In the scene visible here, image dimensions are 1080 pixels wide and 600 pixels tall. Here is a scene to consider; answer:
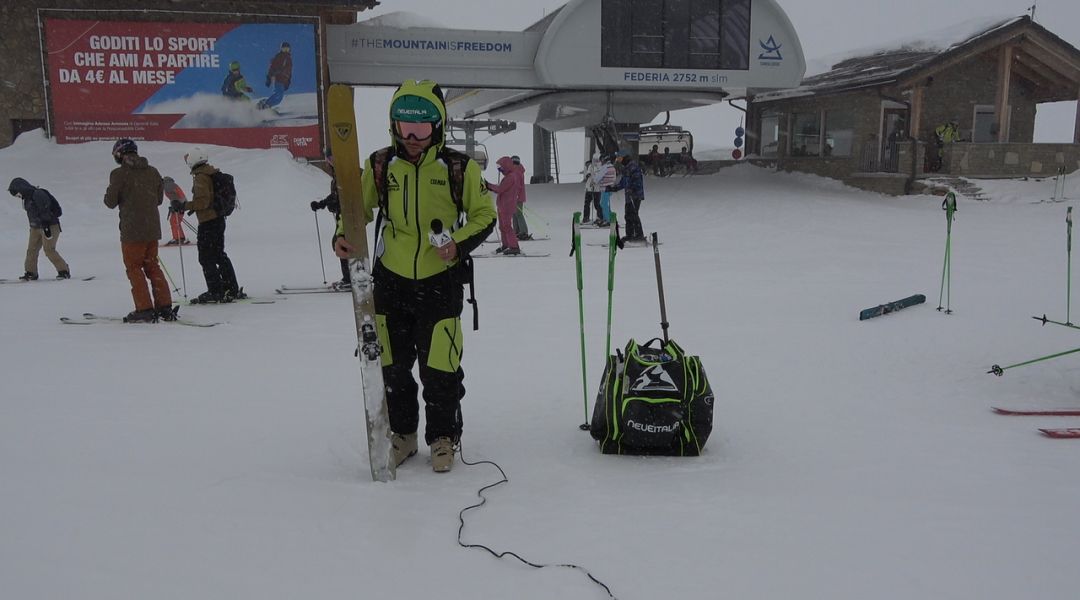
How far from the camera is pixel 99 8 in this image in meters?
18.9

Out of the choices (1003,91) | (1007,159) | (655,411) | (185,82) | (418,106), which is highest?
(185,82)

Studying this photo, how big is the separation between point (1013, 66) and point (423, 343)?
24.7m

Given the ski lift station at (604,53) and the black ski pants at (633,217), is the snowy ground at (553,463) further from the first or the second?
the ski lift station at (604,53)

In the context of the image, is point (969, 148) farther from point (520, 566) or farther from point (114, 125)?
point (114, 125)

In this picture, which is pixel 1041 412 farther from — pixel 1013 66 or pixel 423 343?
pixel 1013 66

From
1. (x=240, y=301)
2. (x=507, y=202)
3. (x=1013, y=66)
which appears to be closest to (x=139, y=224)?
(x=240, y=301)

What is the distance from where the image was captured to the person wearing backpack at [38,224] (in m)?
9.82

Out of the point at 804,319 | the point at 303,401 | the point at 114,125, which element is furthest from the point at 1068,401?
the point at 114,125

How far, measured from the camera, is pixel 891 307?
733 cm

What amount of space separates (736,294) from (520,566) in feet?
21.0

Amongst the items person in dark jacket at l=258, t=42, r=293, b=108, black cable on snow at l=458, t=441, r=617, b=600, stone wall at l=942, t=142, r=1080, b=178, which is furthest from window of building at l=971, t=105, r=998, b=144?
black cable on snow at l=458, t=441, r=617, b=600

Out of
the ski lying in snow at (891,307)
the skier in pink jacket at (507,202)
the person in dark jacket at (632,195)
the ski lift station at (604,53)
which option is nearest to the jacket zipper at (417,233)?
the ski lying in snow at (891,307)

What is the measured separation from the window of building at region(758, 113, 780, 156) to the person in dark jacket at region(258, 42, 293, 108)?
16.1 metres

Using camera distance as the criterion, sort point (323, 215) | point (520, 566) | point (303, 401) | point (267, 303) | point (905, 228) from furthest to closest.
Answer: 1. point (323, 215)
2. point (905, 228)
3. point (267, 303)
4. point (303, 401)
5. point (520, 566)
